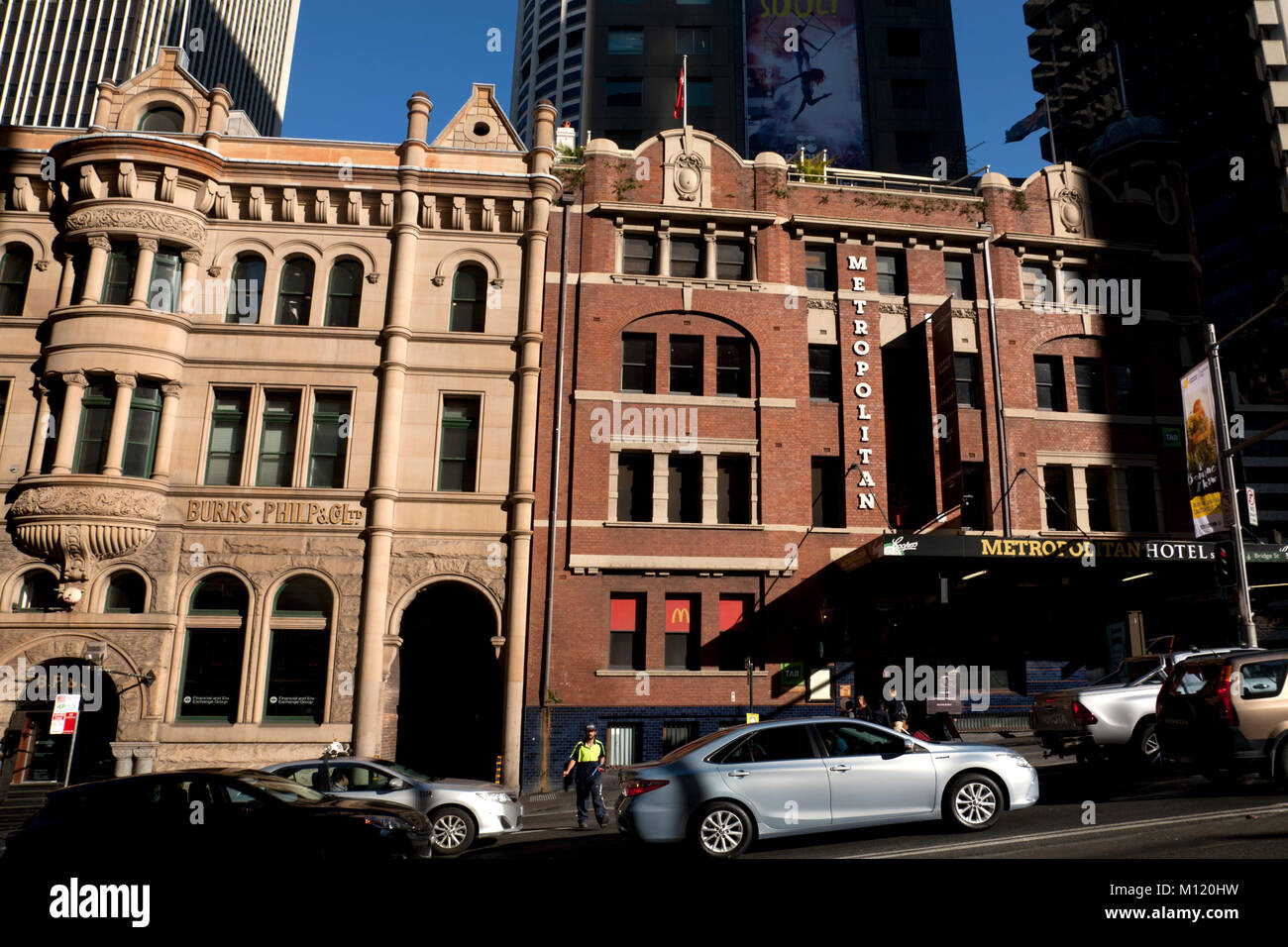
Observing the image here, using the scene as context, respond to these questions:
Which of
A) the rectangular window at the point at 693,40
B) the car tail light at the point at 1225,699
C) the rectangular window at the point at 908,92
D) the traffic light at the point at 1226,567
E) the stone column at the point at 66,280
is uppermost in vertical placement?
the rectangular window at the point at 693,40

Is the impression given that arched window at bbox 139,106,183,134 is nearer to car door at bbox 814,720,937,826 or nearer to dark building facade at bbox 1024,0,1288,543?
car door at bbox 814,720,937,826

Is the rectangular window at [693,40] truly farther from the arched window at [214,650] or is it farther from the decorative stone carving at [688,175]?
the arched window at [214,650]

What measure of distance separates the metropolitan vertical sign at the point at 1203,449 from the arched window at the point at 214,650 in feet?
76.9

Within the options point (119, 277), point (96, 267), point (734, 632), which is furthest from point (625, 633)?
point (96, 267)

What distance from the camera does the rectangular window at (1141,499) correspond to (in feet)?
85.1

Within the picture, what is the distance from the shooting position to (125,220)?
2338cm

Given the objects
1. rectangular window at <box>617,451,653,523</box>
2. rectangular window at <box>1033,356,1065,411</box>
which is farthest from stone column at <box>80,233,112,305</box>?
rectangular window at <box>1033,356,1065,411</box>

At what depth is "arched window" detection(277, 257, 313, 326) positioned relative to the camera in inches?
968

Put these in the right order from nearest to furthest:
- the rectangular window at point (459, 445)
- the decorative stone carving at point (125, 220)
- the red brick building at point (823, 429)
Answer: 1. the red brick building at point (823, 429)
2. the decorative stone carving at point (125, 220)
3. the rectangular window at point (459, 445)

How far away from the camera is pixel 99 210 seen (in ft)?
76.7

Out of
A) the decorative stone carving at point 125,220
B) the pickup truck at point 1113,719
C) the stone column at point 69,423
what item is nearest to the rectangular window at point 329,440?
the stone column at point 69,423

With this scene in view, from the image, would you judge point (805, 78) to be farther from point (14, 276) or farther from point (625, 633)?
point (14, 276)

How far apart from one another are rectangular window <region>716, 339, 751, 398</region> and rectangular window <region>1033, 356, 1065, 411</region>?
897 centimetres
